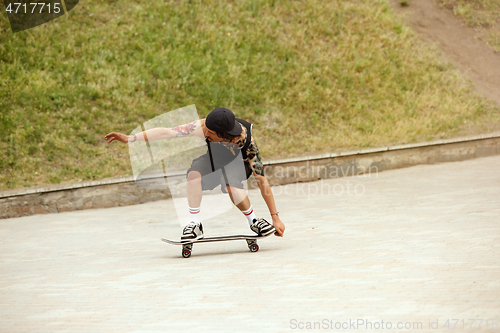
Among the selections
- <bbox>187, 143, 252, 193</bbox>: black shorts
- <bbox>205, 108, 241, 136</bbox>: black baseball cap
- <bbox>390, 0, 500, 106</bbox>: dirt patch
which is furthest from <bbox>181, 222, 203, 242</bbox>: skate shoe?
<bbox>390, 0, 500, 106</bbox>: dirt patch

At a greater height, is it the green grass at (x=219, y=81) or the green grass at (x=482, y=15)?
the green grass at (x=482, y=15)

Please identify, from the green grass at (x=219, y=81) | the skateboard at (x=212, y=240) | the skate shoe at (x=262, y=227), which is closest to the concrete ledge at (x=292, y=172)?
the green grass at (x=219, y=81)

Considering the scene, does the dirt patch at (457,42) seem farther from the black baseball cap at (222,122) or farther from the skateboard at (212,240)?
the black baseball cap at (222,122)

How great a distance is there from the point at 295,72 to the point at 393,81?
3.32 meters

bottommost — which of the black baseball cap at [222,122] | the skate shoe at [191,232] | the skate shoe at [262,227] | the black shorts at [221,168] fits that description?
the skate shoe at [191,232]

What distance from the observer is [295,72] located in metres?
15.7

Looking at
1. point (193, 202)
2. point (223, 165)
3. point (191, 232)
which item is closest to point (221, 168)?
point (223, 165)

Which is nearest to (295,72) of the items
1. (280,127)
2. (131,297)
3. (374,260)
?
(280,127)

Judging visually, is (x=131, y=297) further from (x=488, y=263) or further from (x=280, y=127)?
(x=280, y=127)

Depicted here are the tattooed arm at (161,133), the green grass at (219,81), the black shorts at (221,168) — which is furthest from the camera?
the green grass at (219,81)

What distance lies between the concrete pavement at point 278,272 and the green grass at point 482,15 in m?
14.1

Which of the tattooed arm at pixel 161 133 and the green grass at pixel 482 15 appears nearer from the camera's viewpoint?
the tattooed arm at pixel 161 133

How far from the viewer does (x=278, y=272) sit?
454 centimetres

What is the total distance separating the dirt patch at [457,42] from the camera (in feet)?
59.0
